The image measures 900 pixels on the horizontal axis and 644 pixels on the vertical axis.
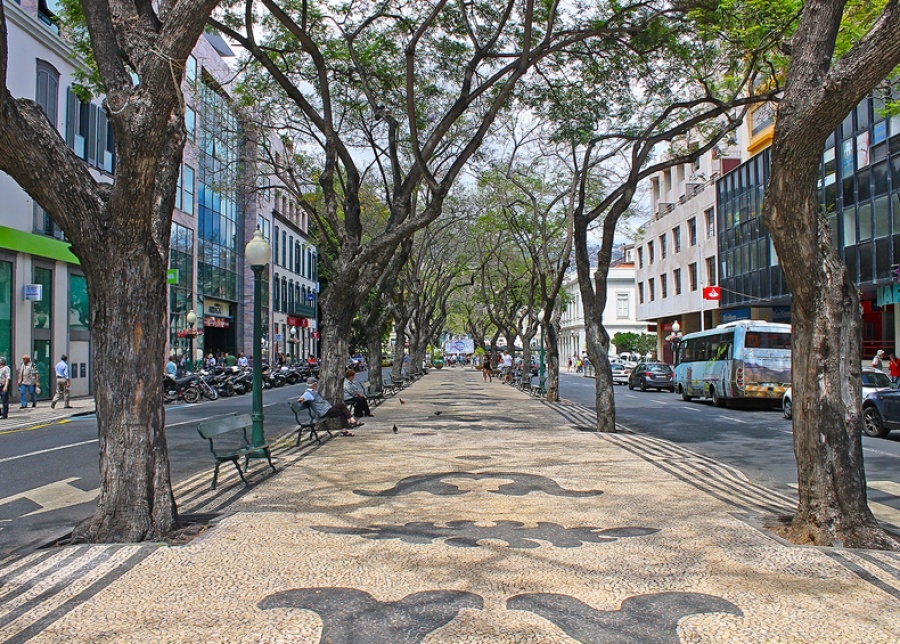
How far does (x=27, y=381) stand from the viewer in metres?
21.4

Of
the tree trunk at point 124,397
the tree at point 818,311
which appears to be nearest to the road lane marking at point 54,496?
the tree trunk at point 124,397

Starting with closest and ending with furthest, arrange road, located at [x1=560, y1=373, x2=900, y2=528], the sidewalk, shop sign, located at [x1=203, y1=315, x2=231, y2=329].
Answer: road, located at [x1=560, y1=373, x2=900, y2=528] → the sidewalk → shop sign, located at [x1=203, y1=315, x2=231, y2=329]

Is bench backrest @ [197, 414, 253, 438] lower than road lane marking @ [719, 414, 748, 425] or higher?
higher

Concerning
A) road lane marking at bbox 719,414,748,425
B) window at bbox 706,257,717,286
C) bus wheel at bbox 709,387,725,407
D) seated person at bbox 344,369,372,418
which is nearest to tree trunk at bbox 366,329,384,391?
seated person at bbox 344,369,372,418

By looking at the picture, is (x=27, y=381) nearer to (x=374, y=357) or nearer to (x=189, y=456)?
(x=374, y=357)

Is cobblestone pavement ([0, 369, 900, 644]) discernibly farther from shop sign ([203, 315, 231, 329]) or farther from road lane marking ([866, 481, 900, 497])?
shop sign ([203, 315, 231, 329])

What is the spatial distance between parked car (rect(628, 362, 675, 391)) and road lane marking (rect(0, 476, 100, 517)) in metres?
28.7

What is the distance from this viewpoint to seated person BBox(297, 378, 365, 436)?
45.5ft

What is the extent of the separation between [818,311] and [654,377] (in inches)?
1148

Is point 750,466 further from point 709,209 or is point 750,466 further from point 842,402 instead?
point 709,209

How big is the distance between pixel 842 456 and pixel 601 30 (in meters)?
9.14

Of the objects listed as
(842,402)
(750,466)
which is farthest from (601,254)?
(842,402)

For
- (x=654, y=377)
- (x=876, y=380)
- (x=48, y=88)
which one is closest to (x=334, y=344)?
(x=876, y=380)

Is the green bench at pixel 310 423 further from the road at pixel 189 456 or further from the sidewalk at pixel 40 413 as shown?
the sidewalk at pixel 40 413
